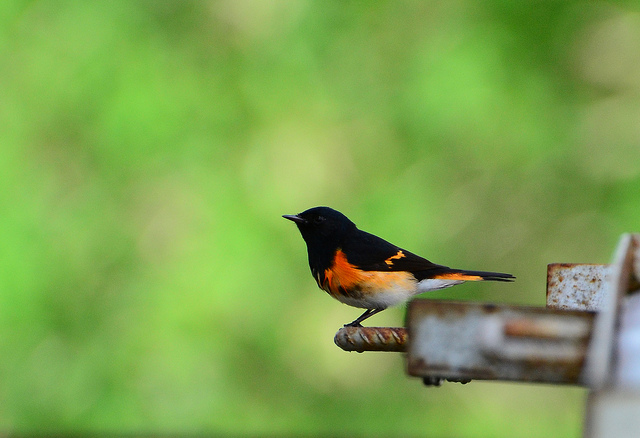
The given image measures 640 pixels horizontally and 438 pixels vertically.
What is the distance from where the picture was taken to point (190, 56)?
856 cm

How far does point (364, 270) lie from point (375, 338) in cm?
199

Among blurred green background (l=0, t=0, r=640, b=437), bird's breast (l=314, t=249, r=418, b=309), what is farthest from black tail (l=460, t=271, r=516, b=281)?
blurred green background (l=0, t=0, r=640, b=437)

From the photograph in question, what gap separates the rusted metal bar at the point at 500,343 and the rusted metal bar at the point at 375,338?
0.77 m

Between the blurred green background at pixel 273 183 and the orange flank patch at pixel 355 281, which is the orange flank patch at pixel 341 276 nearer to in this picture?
the orange flank patch at pixel 355 281

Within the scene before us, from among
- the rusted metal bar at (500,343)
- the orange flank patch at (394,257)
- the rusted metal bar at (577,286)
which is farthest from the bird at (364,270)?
the rusted metal bar at (500,343)

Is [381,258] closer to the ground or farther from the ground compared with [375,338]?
farther from the ground

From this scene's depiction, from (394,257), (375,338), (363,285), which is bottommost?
(375,338)

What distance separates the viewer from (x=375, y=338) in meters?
1.99

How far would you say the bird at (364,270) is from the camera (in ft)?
12.9

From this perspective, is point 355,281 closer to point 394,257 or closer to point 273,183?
Answer: point 394,257

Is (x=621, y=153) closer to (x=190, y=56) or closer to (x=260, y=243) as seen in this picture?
(x=260, y=243)

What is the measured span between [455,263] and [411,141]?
120 cm

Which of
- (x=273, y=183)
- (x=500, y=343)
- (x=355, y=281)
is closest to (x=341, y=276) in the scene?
(x=355, y=281)

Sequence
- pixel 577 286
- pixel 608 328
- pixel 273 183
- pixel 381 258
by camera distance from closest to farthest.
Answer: pixel 608 328
pixel 577 286
pixel 381 258
pixel 273 183
